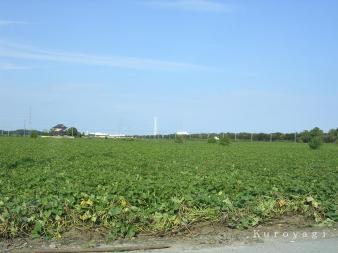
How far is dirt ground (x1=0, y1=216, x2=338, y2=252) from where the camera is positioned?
20.5 feet

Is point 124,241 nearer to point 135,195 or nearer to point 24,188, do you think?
point 135,195

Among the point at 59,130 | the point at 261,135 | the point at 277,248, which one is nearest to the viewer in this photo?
the point at 277,248

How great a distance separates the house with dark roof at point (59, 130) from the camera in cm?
10412

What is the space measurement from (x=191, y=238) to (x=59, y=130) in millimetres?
100958

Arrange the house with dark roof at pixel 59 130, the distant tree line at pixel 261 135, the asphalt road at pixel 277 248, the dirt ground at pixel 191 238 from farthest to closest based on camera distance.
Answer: the house with dark roof at pixel 59 130, the distant tree line at pixel 261 135, the dirt ground at pixel 191 238, the asphalt road at pixel 277 248

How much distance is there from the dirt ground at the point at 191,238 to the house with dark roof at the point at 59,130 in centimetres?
9933

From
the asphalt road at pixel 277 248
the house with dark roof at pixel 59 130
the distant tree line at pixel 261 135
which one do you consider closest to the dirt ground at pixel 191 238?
the asphalt road at pixel 277 248

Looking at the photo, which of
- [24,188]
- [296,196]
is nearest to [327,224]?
[296,196]

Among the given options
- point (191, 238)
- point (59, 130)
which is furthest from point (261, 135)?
point (191, 238)

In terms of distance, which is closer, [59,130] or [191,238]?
[191,238]

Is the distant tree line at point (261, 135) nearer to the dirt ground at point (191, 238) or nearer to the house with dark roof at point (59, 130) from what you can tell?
the house with dark roof at point (59, 130)

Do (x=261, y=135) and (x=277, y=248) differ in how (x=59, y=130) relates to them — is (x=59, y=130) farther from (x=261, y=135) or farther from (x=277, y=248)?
(x=277, y=248)

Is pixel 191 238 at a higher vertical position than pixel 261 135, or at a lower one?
lower

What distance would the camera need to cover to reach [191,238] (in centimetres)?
677
